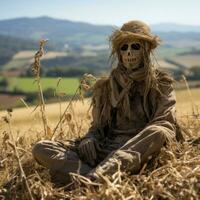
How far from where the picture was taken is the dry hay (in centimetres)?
489

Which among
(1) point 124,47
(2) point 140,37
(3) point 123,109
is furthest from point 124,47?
(3) point 123,109

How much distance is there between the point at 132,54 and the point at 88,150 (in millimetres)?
1125

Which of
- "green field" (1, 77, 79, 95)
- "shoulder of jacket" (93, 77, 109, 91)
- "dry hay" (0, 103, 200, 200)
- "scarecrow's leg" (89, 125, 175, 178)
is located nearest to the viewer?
"dry hay" (0, 103, 200, 200)

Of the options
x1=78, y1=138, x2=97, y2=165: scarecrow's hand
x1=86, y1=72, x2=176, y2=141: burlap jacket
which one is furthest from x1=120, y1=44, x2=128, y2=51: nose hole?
x1=78, y1=138, x2=97, y2=165: scarecrow's hand

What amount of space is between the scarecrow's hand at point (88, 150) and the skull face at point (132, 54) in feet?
2.97

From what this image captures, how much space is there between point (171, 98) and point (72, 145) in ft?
3.80

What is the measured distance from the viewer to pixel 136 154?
5680mm

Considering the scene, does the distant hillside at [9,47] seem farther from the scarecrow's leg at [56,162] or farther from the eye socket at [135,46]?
the scarecrow's leg at [56,162]

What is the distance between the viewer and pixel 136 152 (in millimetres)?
5691

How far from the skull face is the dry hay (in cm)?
99

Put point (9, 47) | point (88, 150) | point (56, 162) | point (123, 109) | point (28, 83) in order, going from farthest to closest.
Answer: point (9, 47) < point (28, 83) < point (123, 109) < point (88, 150) < point (56, 162)

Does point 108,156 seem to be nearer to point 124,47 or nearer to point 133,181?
point 133,181

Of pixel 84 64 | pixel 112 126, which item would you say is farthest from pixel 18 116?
pixel 84 64

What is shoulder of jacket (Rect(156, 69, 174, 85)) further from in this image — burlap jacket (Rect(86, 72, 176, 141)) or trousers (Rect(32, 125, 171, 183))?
trousers (Rect(32, 125, 171, 183))
